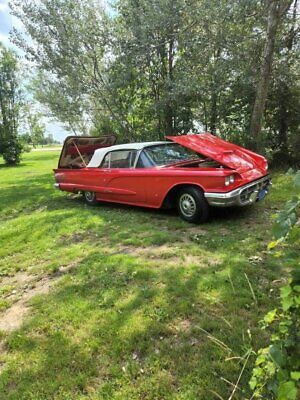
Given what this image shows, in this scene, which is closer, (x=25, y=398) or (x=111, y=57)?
(x=25, y=398)

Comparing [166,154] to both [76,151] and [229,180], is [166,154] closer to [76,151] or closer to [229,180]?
[229,180]

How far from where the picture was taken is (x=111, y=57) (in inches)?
450

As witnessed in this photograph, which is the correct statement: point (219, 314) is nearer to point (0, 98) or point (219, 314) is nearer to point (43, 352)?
point (43, 352)

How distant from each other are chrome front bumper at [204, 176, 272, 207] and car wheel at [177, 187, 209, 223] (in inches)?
5.5

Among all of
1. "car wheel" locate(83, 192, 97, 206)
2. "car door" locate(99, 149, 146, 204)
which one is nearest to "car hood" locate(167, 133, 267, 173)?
"car door" locate(99, 149, 146, 204)

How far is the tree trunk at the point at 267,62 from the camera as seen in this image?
25.8ft

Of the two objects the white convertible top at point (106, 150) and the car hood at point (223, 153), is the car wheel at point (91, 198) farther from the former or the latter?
the car hood at point (223, 153)

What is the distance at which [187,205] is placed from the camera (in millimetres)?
5152

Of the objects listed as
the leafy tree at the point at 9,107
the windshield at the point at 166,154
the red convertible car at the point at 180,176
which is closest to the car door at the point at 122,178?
the red convertible car at the point at 180,176

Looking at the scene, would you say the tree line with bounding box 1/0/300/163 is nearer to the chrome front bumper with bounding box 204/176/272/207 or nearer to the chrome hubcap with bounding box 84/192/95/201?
the chrome front bumper with bounding box 204/176/272/207

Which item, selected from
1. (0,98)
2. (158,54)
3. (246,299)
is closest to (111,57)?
(158,54)

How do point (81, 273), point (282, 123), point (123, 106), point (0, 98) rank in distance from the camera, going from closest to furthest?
point (81, 273), point (282, 123), point (123, 106), point (0, 98)

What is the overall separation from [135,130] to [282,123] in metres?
5.67

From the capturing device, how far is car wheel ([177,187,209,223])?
194 inches
